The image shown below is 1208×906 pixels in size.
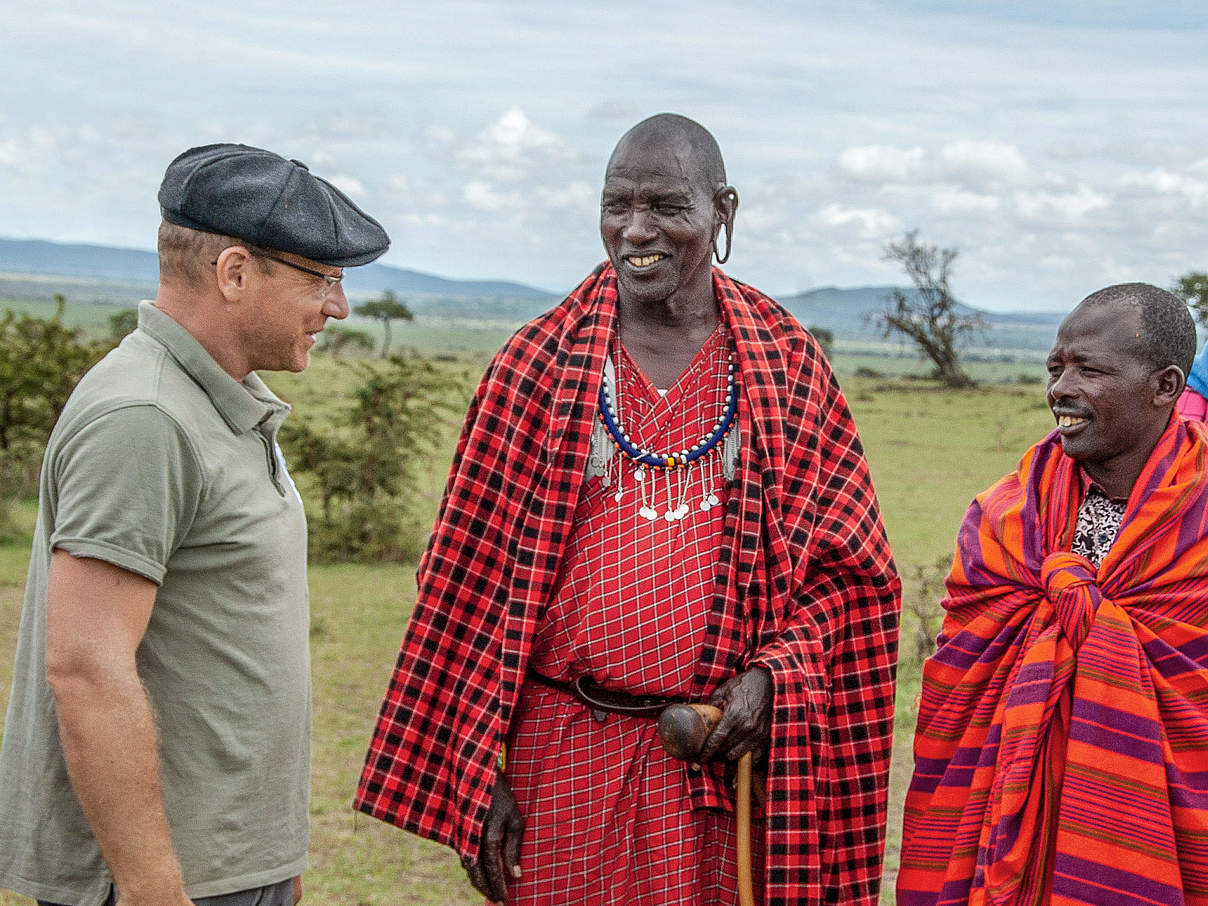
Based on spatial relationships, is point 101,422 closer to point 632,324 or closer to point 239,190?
point 239,190

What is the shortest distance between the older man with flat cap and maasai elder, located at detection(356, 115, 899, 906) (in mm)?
588

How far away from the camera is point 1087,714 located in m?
2.66

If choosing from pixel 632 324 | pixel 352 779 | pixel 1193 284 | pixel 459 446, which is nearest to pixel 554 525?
pixel 459 446

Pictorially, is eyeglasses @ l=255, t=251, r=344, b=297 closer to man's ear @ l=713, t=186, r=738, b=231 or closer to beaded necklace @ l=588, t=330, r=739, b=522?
beaded necklace @ l=588, t=330, r=739, b=522

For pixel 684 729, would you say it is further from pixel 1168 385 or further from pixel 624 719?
pixel 1168 385

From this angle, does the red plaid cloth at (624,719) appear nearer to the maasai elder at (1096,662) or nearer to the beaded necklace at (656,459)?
the beaded necklace at (656,459)

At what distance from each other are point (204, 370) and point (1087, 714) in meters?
1.90

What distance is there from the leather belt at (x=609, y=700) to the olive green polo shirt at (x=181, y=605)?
777 millimetres

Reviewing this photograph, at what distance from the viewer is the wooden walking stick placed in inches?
106

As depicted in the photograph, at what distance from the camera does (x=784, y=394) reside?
305cm

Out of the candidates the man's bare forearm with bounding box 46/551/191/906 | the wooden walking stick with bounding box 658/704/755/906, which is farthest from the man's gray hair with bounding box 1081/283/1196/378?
the man's bare forearm with bounding box 46/551/191/906

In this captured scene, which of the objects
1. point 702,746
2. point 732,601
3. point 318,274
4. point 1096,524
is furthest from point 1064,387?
point 318,274

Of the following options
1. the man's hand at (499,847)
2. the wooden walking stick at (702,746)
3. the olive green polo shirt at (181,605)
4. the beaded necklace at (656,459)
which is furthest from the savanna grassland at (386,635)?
the olive green polo shirt at (181,605)

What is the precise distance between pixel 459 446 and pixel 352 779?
334 cm
